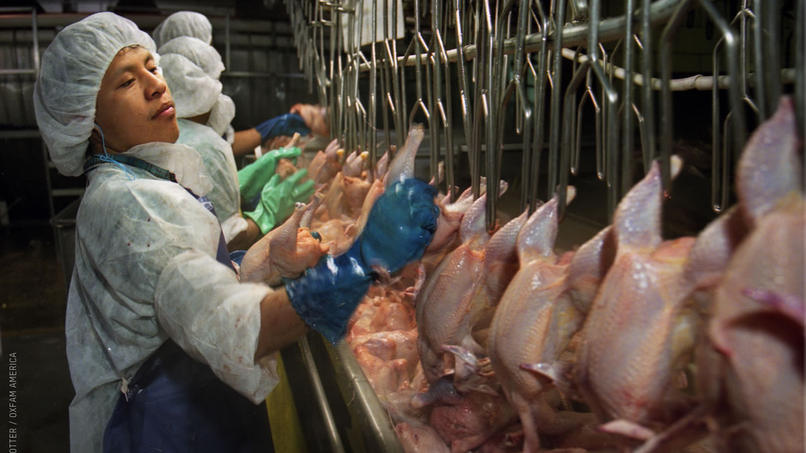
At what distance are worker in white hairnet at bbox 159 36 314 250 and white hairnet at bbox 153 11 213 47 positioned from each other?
60 centimetres

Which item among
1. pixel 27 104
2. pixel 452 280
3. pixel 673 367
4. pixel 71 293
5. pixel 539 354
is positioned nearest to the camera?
pixel 673 367

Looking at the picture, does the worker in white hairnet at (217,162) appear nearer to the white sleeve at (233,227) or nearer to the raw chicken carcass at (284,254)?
the white sleeve at (233,227)

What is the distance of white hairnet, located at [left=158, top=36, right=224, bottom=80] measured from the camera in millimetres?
3836

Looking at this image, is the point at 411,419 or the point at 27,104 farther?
the point at 27,104

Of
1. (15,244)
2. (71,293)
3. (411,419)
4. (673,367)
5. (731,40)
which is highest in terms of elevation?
(731,40)

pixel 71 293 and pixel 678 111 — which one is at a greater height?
pixel 678 111

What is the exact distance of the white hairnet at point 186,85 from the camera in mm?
3512

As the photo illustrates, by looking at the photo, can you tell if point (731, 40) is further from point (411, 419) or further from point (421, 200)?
point (411, 419)

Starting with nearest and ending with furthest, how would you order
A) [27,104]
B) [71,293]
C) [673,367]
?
[673,367] → [71,293] → [27,104]

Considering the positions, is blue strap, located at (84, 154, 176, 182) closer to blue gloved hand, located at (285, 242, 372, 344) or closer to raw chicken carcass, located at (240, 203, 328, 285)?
raw chicken carcass, located at (240, 203, 328, 285)

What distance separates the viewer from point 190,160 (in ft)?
6.55

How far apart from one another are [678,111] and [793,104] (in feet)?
16.8

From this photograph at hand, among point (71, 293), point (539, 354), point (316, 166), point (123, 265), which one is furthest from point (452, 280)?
point (316, 166)

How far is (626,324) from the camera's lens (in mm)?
1048
